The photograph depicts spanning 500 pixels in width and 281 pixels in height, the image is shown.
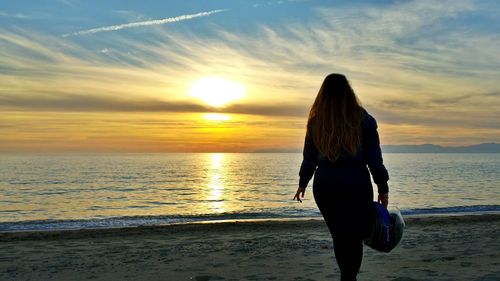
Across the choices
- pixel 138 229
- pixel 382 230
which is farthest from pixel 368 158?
pixel 138 229

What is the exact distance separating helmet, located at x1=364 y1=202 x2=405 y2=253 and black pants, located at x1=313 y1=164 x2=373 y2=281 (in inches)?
3.0

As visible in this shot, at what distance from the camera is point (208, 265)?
328 inches

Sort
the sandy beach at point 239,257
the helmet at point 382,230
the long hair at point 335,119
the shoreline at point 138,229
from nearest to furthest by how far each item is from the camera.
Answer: the long hair at point 335,119 < the helmet at point 382,230 < the sandy beach at point 239,257 < the shoreline at point 138,229

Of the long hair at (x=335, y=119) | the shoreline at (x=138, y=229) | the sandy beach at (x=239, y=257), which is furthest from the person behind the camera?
the shoreline at (x=138, y=229)

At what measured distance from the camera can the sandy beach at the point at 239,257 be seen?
7.45 meters

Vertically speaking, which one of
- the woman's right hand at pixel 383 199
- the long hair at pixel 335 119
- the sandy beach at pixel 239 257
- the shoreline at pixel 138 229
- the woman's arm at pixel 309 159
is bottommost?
the shoreline at pixel 138 229

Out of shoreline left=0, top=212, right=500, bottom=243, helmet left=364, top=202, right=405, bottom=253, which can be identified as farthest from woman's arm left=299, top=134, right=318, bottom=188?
shoreline left=0, top=212, right=500, bottom=243

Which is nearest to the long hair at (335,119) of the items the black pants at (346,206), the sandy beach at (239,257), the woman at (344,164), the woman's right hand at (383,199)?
the woman at (344,164)

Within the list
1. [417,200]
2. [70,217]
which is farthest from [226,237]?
[417,200]

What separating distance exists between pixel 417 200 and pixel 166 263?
2826 centimetres

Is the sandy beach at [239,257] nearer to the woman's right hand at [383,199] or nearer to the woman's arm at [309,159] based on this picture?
the woman's right hand at [383,199]

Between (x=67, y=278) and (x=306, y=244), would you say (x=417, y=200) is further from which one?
(x=67, y=278)

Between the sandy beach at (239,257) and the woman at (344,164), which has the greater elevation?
the woman at (344,164)

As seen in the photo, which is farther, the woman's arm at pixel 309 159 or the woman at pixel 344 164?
the woman's arm at pixel 309 159
